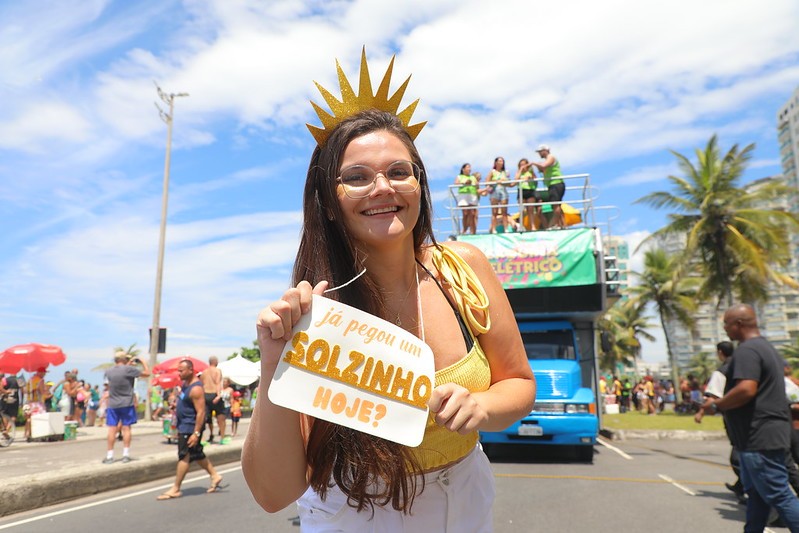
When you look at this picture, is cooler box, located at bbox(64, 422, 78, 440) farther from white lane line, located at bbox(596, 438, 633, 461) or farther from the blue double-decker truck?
white lane line, located at bbox(596, 438, 633, 461)

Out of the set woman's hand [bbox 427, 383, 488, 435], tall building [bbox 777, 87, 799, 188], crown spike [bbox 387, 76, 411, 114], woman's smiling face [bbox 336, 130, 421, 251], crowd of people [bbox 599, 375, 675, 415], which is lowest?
crowd of people [bbox 599, 375, 675, 415]

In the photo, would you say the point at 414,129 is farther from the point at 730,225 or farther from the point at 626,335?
the point at 626,335

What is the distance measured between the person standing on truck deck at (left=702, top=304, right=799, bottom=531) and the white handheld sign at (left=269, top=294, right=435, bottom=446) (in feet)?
12.2

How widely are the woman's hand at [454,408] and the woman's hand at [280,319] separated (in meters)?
0.34

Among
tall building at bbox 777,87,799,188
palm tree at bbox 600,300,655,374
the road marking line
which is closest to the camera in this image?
the road marking line

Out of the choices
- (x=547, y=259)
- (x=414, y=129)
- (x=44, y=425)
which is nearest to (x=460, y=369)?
(x=414, y=129)

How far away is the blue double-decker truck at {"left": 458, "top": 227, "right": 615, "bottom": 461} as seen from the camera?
29.0ft

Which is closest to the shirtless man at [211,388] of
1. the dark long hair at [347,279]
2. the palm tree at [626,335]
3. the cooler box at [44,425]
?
the cooler box at [44,425]

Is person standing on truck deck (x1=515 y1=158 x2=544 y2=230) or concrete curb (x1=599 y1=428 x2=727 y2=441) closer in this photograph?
person standing on truck deck (x1=515 y1=158 x2=544 y2=230)

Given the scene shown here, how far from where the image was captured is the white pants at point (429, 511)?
4.58 feet

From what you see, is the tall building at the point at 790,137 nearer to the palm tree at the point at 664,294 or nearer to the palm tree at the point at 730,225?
the palm tree at the point at 664,294

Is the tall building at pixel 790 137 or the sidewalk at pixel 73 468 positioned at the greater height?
the tall building at pixel 790 137

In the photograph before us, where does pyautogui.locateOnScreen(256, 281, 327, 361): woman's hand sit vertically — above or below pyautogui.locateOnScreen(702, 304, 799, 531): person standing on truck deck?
above

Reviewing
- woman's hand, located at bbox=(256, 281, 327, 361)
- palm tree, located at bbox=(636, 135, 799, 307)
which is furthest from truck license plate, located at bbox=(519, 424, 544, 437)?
palm tree, located at bbox=(636, 135, 799, 307)
